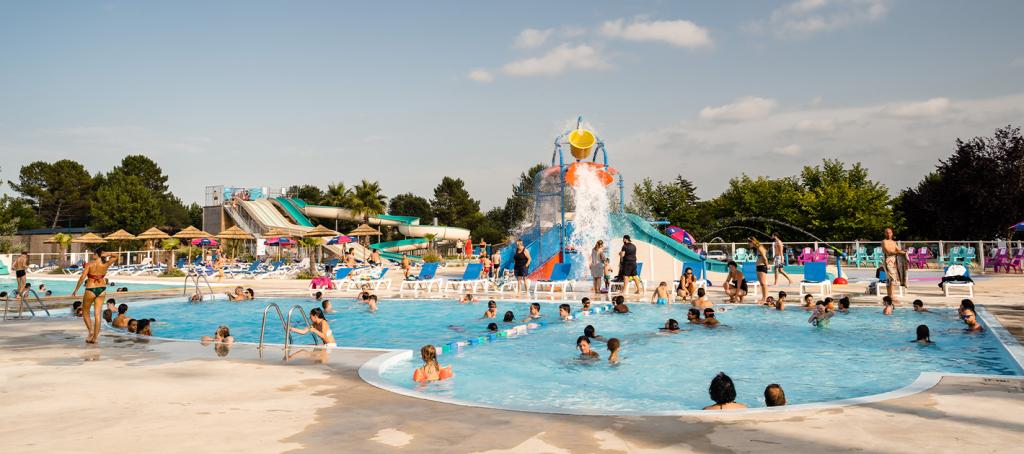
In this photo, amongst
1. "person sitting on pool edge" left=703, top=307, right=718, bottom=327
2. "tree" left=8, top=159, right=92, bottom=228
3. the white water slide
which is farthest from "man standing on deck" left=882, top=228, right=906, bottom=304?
"tree" left=8, top=159, right=92, bottom=228

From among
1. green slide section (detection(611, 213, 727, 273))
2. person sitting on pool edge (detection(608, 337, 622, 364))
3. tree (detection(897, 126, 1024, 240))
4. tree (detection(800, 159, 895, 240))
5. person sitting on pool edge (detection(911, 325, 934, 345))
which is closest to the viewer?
person sitting on pool edge (detection(608, 337, 622, 364))

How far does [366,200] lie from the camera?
2525 inches

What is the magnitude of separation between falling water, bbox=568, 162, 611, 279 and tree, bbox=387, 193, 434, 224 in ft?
246

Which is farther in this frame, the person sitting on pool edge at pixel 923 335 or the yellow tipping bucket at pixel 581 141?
the yellow tipping bucket at pixel 581 141

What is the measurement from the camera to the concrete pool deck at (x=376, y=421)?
453 centimetres

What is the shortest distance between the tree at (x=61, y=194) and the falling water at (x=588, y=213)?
268 feet

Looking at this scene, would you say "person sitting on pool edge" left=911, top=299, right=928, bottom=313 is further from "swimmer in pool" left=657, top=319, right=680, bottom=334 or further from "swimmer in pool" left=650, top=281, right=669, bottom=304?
"swimmer in pool" left=650, top=281, right=669, bottom=304

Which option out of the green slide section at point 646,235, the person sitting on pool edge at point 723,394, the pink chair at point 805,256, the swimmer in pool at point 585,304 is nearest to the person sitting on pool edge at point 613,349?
the person sitting on pool edge at point 723,394

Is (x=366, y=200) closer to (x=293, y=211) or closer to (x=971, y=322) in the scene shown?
(x=293, y=211)

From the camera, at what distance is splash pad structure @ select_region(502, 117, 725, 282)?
2233 centimetres

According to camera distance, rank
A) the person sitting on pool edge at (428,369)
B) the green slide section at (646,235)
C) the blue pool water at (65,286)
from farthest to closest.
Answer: the blue pool water at (65,286)
the green slide section at (646,235)
the person sitting on pool edge at (428,369)

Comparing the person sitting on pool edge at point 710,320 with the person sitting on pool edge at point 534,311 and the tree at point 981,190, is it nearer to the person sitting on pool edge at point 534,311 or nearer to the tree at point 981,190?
the person sitting on pool edge at point 534,311

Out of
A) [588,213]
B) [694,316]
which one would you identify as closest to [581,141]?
[588,213]

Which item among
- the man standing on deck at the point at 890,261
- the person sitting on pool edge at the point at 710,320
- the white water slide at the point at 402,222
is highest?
the white water slide at the point at 402,222
